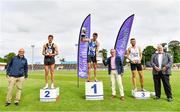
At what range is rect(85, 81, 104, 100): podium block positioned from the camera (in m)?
11.1

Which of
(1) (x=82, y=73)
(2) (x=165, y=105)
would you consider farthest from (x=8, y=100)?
(2) (x=165, y=105)

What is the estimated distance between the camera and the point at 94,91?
36.4ft

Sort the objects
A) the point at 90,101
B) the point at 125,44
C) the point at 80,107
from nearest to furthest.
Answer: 1. the point at 80,107
2. the point at 90,101
3. the point at 125,44

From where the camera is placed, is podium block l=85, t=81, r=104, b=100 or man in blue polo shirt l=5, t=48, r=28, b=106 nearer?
man in blue polo shirt l=5, t=48, r=28, b=106

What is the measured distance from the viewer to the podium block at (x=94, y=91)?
1105cm

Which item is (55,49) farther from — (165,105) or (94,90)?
(165,105)

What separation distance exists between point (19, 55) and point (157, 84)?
5645 mm

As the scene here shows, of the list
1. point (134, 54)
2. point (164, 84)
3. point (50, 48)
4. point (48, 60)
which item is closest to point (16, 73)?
point (48, 60)

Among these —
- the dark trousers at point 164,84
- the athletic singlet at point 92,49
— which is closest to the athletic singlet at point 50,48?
the athletic singlet at point 92,49

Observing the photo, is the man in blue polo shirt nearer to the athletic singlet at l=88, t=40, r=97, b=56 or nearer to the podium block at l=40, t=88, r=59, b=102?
the podium block at l=40, t=88, r=59, b=102

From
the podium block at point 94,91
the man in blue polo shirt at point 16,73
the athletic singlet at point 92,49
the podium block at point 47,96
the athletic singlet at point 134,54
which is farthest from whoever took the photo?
the athletic singlet at point 92,49

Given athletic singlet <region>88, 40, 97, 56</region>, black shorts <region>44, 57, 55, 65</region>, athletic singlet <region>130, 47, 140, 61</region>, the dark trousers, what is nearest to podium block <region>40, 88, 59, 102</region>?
black shorts <region>44, 57, 55, 65</region>

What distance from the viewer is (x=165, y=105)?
33.4 ft

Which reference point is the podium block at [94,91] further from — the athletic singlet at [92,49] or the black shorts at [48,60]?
the black shorts at [48,60]
